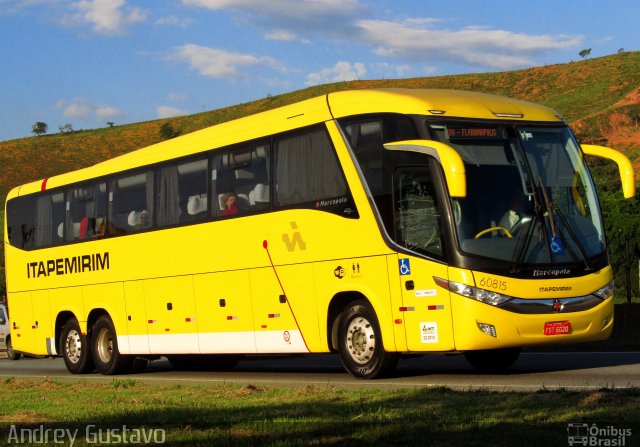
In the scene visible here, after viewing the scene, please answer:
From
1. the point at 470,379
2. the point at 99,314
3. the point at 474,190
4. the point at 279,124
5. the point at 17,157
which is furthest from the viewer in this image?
the point at 17,157

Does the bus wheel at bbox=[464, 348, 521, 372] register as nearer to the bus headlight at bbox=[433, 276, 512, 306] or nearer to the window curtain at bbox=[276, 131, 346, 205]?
the bus headlight at bbox=[433, 276, 512, 306]

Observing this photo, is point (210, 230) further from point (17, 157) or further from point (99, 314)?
point (17, 157)

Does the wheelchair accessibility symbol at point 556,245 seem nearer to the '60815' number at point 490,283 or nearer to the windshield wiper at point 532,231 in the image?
the windshield wiper at point 532,231

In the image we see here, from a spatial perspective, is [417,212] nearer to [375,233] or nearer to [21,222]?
[375,233]

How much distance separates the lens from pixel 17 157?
119125 mm

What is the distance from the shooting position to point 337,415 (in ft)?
32.6

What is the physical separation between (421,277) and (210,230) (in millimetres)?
5086

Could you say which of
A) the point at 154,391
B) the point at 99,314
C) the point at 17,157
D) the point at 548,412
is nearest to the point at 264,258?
the point at 154,391

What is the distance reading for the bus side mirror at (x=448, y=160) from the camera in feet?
43.0

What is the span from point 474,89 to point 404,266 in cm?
9618

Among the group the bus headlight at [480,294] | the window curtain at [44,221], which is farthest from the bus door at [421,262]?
the window curtain at [44,221]

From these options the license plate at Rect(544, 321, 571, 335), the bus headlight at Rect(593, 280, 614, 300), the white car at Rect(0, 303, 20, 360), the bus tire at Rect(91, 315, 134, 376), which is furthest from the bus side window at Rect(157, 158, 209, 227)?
the white car at Rect(0, 303, 20, 360)

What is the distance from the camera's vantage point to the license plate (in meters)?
14.0

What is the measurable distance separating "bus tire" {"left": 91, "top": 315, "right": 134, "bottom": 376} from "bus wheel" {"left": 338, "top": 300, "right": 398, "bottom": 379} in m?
6.96
